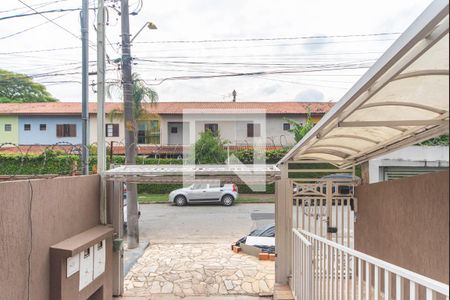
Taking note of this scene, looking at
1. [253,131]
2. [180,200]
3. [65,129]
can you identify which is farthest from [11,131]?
[253,131]

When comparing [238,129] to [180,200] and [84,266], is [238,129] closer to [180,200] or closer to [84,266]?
[180,200]

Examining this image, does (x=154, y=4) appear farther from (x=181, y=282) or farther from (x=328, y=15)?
(x=181, y=282)

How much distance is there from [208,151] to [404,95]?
→ 16.9 m

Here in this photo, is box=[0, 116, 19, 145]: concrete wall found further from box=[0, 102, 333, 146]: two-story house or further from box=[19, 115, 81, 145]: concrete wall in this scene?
box=[19, 115, 81, 145]: concrete wall


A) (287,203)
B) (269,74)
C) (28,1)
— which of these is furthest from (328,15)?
(28,1)

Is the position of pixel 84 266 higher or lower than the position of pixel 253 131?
lower

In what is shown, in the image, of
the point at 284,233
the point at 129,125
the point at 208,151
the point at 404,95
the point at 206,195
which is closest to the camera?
the point at 404,95

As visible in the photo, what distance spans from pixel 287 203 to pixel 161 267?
11.1 ft

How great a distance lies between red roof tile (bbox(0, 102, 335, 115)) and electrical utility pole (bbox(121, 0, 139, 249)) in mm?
14929

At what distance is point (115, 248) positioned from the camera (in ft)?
18.5

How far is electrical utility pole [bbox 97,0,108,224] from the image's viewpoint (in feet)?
17.9

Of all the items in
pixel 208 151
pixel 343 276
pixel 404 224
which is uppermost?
pixel 208 151

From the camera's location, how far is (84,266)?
14.3 feet

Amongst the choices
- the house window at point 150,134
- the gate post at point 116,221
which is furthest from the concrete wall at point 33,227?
the house window at point 150,134
